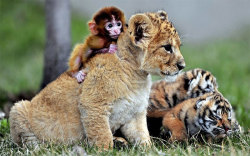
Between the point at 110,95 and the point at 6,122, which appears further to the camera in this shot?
the point at 6,122

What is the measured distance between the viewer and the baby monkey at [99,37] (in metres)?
6.43

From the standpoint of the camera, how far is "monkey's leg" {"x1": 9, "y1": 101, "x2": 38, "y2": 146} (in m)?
6.48

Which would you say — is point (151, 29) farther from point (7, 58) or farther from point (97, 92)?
point (7, 58)

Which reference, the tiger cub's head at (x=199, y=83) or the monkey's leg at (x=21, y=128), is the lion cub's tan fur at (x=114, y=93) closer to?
the monkey's leg at (x=21, y=128)

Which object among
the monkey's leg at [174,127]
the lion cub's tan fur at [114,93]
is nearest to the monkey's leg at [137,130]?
the lion cub's tan fur at [114,93]

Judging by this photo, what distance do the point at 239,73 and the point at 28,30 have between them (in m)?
7.78

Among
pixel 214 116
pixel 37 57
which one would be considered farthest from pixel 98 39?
pixel 37 57

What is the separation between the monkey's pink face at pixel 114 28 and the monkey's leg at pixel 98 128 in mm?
1233

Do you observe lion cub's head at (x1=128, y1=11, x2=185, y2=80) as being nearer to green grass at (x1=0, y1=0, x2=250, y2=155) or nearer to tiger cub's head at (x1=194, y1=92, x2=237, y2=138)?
tiger cub's head at (x1=194, y1=92, x2=237, y2=138)

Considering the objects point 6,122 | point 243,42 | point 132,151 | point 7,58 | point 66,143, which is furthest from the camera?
point 243,42

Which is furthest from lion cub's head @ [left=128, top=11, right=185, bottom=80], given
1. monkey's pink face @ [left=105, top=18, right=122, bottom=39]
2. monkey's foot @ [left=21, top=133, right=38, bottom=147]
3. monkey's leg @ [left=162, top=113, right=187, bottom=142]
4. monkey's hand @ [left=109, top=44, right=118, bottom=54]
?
monkey's foot @ [left=21, top=133, right=38, bottom=147]

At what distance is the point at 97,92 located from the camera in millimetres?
5859

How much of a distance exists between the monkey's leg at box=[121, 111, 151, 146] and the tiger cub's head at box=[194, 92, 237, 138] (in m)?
0.86

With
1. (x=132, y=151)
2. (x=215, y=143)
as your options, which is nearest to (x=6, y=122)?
(x=132, y=151)
